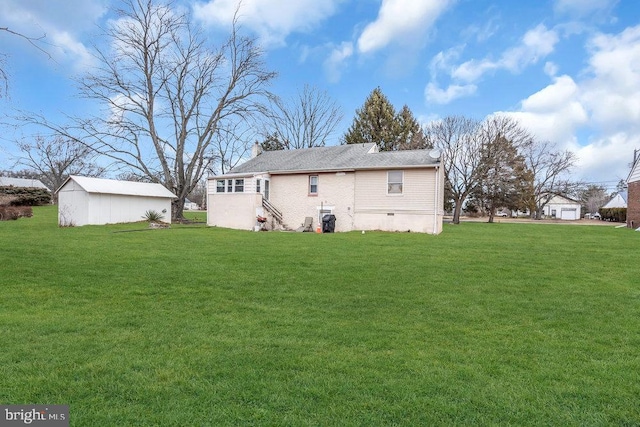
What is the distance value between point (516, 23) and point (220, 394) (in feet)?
49.4

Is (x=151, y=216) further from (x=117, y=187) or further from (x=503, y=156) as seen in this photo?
(x=503, y=156)

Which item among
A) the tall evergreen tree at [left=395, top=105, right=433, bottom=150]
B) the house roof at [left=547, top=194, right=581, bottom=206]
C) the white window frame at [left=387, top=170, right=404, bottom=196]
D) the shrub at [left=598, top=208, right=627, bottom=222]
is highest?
the tall evergreen tree at [left=395, top=105, right=433, bottom=150]

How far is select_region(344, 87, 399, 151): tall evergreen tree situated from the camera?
126ft

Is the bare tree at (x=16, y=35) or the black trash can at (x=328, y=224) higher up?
the bare tree at (x=16, y=35)

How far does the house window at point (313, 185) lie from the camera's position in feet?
67.8

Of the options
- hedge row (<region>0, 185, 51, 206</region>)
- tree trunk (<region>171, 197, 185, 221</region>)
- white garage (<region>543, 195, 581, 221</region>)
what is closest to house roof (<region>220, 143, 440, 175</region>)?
tree trunk (<region>171, 197, 185, 221</region>)

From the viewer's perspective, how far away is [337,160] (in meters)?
21.0

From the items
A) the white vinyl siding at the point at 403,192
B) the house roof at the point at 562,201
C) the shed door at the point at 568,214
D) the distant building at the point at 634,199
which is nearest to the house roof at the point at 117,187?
the white vinyl siding at the point at 403,192

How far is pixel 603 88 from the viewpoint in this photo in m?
16.0

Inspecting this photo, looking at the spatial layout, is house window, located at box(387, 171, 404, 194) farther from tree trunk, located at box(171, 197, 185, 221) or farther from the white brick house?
tree trunk, located at box(171, 197, 185, 221)

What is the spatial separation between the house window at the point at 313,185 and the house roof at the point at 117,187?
10810mm

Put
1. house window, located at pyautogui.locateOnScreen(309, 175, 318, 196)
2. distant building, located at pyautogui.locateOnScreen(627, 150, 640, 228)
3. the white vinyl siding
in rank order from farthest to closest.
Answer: distant building, located at pyautogui.locateOnScreen(627, 150, 640, 228) < house window, located at pyautogui.locateOnScreen(309, 175, 318, 196) < the white vinyl siding

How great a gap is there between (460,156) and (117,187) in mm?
28216

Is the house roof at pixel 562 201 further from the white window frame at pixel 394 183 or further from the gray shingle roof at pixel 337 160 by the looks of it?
the white window frame at pixel 394 183
